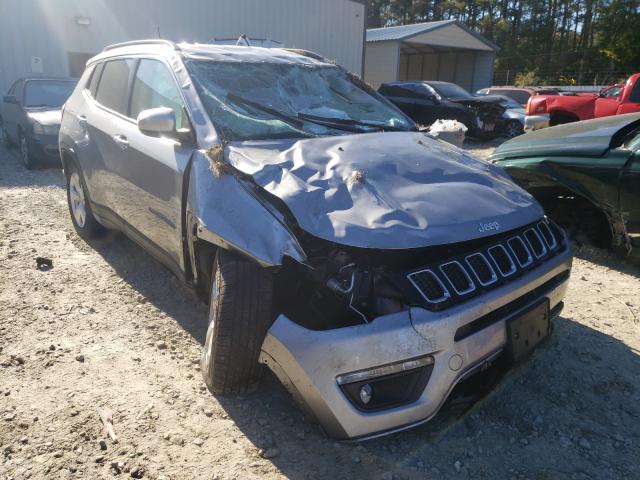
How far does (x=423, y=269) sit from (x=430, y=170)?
734mm

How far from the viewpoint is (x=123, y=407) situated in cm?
268

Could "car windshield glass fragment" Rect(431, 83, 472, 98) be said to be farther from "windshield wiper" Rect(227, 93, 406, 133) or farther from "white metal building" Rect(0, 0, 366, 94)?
"windshield wiper" Rect(227, 93, 406, 133)

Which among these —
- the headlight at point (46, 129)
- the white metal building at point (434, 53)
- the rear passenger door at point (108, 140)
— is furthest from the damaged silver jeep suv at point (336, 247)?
the white metal building at point (434, 53)

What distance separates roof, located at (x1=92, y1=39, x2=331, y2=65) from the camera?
140 inches

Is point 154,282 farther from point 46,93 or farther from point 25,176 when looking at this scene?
point 46,93

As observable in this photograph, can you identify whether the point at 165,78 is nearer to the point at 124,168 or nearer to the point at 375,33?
the point at 124,168

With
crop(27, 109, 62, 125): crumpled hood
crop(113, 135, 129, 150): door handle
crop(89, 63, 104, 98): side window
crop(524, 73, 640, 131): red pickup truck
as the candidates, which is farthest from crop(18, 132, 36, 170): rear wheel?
crop(524, 73, 640, 131): red pickup truck

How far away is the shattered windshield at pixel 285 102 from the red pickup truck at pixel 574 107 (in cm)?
795

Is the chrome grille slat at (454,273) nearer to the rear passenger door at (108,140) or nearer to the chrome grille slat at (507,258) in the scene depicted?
the chrome grille slat at (507,258)

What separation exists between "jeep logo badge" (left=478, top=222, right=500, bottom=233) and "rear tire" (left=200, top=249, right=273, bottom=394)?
979 millimetres

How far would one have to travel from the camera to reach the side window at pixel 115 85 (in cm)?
396

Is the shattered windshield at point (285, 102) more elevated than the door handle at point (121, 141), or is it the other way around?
the shattered windshield at point (285, 102)

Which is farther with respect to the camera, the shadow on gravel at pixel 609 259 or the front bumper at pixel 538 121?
the front bumper at pixel 538 121

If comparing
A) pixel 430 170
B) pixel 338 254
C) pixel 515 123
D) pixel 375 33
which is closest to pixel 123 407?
pixel 338 254
